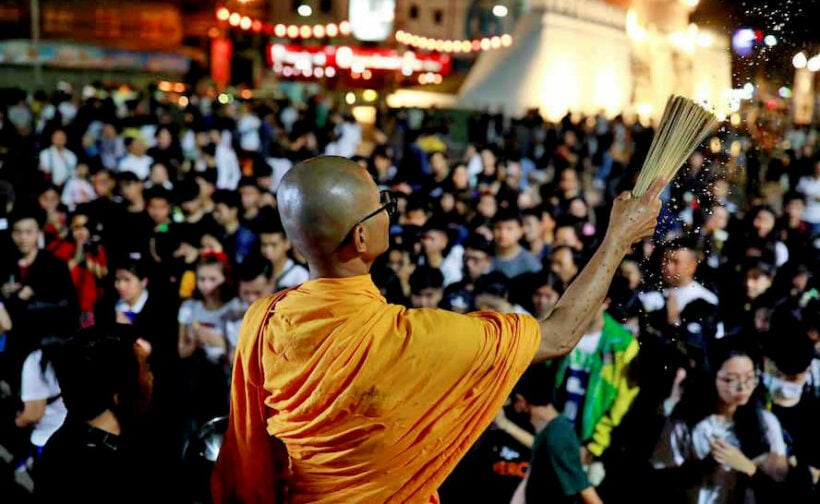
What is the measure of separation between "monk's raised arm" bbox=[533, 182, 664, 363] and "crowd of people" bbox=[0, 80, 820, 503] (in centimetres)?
44

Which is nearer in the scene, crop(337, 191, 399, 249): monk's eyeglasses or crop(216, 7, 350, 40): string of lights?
crop(337, 191, 399, 249): monk's eyeglasses

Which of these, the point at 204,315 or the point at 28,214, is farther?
the point at 28,214

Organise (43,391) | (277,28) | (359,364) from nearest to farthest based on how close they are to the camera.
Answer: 1. (359,364)
2. (43,391)
3. (277,28)

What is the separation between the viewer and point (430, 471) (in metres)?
2.69

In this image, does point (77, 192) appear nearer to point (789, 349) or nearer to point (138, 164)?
point (138, 164)

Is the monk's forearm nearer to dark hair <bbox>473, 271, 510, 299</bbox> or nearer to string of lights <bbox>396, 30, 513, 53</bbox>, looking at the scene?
dark hair <bbox>473, 271, 510, 299</bbox>

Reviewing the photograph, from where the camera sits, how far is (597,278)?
9.20ft

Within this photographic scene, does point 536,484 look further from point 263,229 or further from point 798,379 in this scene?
point 263,229

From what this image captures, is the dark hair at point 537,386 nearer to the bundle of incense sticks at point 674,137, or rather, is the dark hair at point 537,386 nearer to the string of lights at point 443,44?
the bundle of incense sticks at point 674,137

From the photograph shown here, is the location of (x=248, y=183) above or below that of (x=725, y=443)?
above

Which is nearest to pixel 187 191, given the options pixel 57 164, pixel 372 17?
pixel 57 164

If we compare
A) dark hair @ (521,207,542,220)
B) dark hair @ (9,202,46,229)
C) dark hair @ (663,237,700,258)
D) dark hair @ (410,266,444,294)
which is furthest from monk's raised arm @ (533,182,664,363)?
dark hair @ (521,207,542,220)

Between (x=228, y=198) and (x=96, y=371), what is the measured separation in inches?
224

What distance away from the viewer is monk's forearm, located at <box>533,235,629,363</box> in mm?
2727
